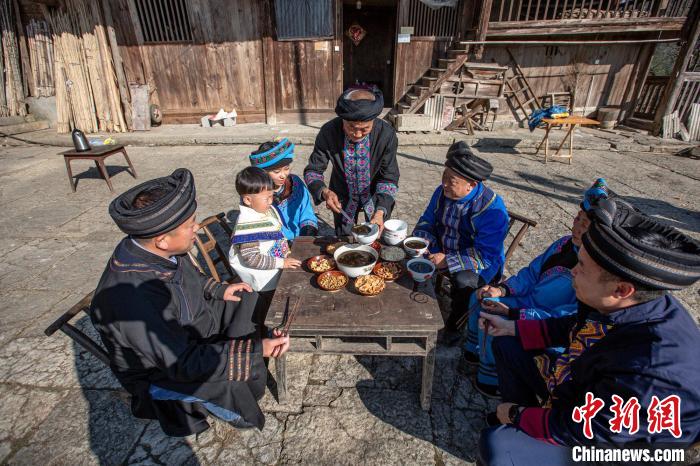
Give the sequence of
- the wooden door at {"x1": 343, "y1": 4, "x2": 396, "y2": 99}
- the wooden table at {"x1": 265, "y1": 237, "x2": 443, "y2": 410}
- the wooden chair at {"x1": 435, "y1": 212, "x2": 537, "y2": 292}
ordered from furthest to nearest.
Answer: the wooden door at {"x1": 343, "y1": 4, "x2": 396, "y2": 99} → the wooden chair at {"x1": 435, "y1": 212, "x2": 537, "y2": 292} → the wooden table at {"x1": 265, "y1": 237, "x2": 443, "y2": 410}

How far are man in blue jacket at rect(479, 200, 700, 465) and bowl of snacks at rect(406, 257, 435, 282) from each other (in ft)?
3.20

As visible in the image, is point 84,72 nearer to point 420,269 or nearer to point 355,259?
point 355,259

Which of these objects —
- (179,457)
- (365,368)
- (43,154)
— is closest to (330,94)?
(43,154)

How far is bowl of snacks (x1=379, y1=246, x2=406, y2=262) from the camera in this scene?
278 centimetres

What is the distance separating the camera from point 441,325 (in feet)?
7.14

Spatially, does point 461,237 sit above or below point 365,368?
above

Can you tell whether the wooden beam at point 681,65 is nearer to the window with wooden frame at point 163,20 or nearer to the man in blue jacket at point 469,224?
the man in blue jacket at point 469,224

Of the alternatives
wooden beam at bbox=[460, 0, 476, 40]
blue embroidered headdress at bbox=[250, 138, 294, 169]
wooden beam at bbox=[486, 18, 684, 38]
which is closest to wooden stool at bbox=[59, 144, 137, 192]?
blue embroidered headdress at bbox=[250, 138, 294, 169]

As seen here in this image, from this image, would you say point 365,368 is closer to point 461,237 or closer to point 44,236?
point 461,237

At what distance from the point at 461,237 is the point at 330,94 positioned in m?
9.67

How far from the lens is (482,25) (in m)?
9.62

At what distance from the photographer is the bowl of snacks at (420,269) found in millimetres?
2484

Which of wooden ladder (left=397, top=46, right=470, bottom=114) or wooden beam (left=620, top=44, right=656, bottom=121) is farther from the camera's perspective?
wooden beam (left=620, top=44, right=656, bottom=121)

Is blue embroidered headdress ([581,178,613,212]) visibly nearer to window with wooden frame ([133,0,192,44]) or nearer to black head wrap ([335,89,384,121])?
black head wrap ([335,89,384,121])
